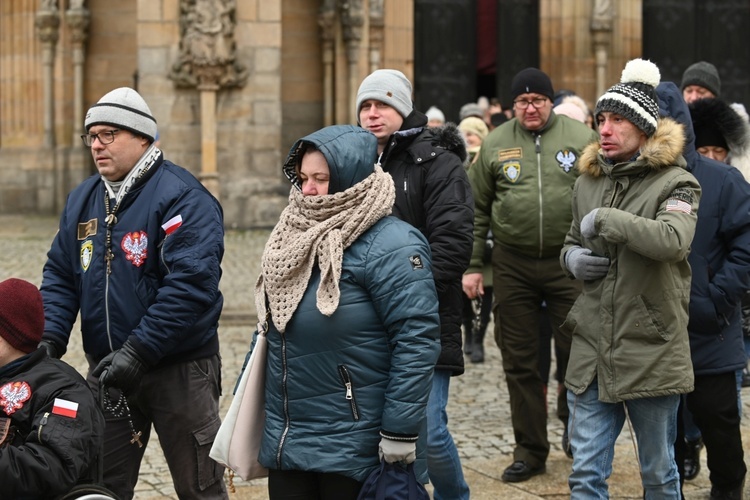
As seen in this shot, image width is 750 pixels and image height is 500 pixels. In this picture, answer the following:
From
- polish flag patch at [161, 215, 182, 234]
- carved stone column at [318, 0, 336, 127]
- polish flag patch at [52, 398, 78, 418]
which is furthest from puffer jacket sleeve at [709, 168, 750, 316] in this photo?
carved stone column at [318, 0, 336, 127]

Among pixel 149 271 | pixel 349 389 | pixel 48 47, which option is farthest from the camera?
pixel 48 47

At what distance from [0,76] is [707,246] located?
58.2ft

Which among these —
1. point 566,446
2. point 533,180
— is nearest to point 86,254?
point 533,180

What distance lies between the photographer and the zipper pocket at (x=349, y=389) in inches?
176

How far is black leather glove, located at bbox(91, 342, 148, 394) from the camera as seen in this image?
4.91 metres

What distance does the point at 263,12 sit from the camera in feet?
62.9

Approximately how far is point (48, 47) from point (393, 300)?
18.1 m

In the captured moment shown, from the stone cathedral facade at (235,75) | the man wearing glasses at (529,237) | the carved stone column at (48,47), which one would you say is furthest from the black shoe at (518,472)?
the carved stone column at (48,47)

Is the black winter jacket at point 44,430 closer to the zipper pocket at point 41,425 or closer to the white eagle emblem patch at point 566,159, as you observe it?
the zipper pocket at point 41,425

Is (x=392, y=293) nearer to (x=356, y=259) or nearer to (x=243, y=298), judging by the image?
(x=356, y=259)

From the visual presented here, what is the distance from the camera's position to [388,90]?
5957mm

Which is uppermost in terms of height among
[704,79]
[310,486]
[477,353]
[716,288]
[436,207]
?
[704,79]

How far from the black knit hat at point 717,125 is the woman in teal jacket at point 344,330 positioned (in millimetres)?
2854

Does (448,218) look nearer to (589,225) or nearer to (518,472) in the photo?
(589,225)
